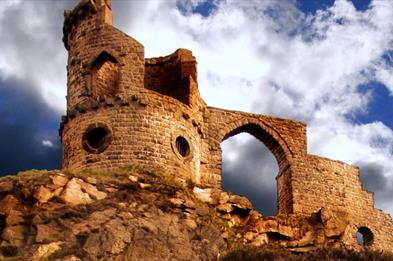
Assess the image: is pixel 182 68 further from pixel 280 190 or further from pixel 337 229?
pixel 337 229

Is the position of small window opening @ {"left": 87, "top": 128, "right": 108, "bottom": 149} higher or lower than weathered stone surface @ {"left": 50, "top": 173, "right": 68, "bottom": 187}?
higher

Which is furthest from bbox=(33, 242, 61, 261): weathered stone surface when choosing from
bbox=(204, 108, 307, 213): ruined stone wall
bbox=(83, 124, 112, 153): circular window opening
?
bbox=(204, 108, 307, 213): ruined stone wall

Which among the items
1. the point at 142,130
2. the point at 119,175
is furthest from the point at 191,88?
the point at 119,175

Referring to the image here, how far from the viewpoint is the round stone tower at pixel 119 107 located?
83.0 feet

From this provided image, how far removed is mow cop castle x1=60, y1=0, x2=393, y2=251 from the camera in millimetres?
25484

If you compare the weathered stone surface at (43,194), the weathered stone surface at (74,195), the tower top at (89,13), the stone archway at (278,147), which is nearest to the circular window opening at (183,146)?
the stone archway at (278,147)

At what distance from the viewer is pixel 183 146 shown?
26.5m

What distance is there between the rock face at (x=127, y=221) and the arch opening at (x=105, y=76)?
3.70 meters

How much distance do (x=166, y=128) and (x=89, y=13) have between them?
493 cm

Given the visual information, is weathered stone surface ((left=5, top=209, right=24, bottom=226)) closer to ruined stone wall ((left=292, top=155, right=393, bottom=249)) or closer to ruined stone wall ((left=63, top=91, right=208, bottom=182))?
ruined stone wall ((left=63, top=91, right=208, bottom=182))

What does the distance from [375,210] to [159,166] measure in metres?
9.85

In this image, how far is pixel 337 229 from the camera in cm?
2667

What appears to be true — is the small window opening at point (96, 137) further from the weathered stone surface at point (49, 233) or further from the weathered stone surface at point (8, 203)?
the weathered stone surface at point (49, 233)

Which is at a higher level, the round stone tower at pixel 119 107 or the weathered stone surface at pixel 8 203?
the round stone tower at pixel 119 107
